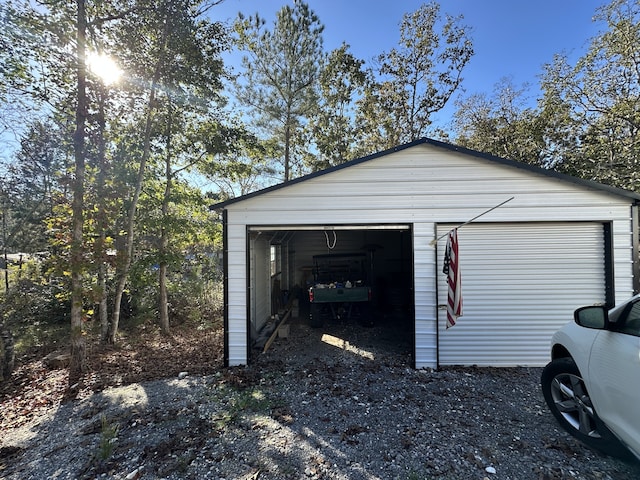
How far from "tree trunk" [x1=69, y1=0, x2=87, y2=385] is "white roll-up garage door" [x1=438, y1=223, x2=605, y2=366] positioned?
5.90 m

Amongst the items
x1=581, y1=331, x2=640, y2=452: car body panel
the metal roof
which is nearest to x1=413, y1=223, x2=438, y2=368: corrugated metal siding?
the metal roof

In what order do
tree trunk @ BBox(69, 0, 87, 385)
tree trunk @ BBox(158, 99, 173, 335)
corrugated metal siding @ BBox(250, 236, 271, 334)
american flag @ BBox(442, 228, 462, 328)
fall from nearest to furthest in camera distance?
american flag @ BBox(442, 228, 462, 328)
tree trunk @ BBox(69, 0, 87, 385)
corrugated metal siding @ BBox(250, 236, 271, 334)
tree trunk @ BBox(158, 99, 173, 335)

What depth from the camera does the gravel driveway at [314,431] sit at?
274 centimetres

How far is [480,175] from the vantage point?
197 inches

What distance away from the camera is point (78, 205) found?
4887 mm

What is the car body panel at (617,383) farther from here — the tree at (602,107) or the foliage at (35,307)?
the tree at (602,107)

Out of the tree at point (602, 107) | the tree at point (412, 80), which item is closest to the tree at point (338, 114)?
the tree at point (412, 80)

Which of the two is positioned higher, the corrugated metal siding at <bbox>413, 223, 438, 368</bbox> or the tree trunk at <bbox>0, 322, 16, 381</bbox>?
the corrugated metal siding at <bbox>413, 223, 438, 368</bbox>

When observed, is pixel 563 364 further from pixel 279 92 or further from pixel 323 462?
pixel 279 92

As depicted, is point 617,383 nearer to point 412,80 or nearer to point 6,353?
point 6,353

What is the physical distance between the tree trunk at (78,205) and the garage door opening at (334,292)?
269 centimetres

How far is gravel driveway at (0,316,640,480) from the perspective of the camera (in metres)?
2.74

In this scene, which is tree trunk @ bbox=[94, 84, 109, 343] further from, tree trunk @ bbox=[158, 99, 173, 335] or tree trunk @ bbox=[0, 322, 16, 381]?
tree trunk @ bbox=[0, 322, 16, 381]

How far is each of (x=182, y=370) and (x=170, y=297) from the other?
450cm
